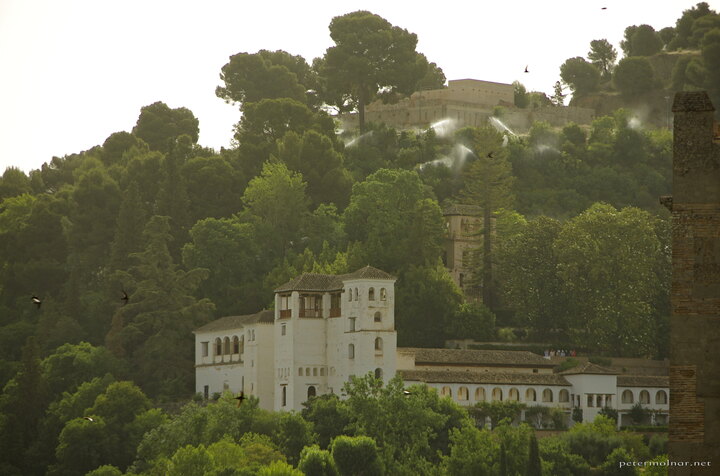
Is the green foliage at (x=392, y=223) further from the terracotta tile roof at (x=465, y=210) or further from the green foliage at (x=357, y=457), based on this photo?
the green foliage at (x=357, y=457)

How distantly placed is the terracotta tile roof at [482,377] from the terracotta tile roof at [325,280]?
515 centimetres

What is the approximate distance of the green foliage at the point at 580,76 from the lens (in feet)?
528

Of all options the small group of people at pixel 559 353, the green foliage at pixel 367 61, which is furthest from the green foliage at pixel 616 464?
the green foliage at pixel 367 61

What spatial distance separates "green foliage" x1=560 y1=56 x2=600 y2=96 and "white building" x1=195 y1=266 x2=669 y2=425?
69.2 metres

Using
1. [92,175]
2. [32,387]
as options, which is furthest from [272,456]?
[92,175]

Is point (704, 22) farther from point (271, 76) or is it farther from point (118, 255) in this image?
point (118, 255)

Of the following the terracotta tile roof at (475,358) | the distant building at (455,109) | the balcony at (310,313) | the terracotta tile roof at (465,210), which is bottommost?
the terracotta tile roof at (475,358)

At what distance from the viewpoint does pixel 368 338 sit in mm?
89125

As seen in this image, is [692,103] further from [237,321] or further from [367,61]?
[367,61]

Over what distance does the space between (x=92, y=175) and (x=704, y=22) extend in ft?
213

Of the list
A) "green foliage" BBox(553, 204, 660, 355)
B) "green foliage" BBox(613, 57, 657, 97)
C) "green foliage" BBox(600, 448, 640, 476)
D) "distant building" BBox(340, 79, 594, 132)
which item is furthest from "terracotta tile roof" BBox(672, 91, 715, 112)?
"green foliage" BBox(613, 57, 657, 97)

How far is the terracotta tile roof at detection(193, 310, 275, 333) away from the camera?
94188 mm

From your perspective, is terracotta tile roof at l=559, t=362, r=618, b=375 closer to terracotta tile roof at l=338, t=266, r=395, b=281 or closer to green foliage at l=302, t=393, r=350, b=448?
terracotta tile roof at l=338, t=266, r=395, b=281

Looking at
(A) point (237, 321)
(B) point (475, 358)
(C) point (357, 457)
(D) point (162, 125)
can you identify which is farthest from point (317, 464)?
(D) point (162, 125)
